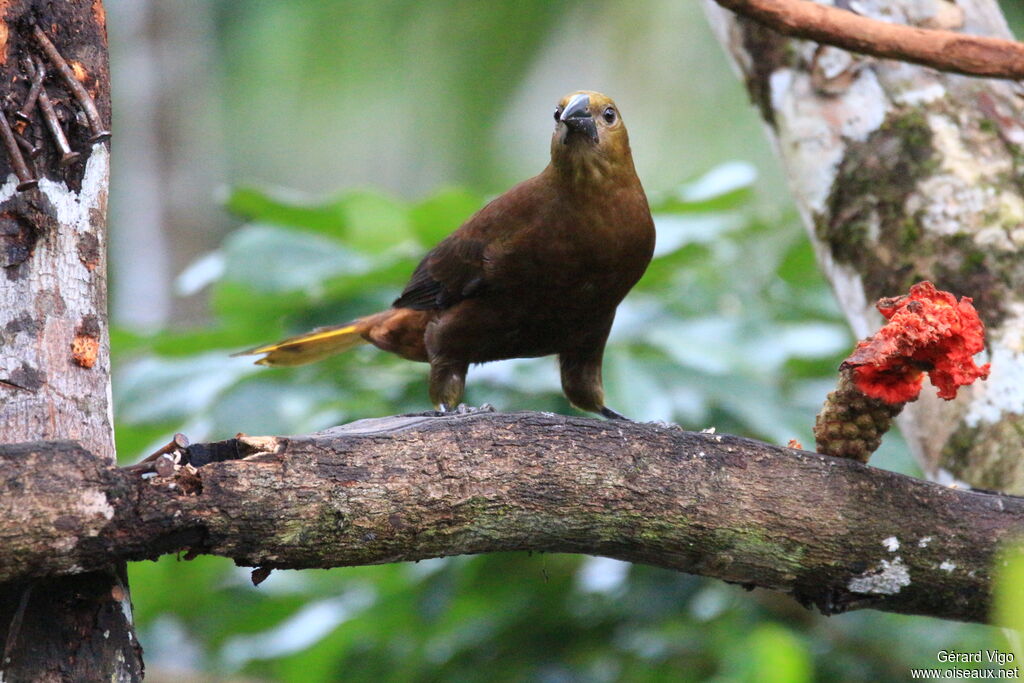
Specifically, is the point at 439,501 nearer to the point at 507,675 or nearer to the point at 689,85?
the point at 507,675

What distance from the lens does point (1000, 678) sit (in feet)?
8.10

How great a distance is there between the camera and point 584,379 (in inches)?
141

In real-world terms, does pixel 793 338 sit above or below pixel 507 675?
above

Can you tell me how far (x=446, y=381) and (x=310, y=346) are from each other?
59 centimetres

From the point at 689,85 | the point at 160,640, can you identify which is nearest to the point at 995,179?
the point at 160,640

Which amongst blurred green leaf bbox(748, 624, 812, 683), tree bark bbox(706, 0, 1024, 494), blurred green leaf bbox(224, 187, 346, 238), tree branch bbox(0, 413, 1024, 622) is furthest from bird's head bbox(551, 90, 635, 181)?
blurred green leaf bbox(748, 624, 812, 683)

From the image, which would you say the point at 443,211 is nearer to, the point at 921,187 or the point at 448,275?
the point at 448,275

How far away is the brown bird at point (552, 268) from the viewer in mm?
3244

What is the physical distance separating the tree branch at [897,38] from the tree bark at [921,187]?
23 centimetres

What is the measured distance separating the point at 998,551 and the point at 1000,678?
0.37 m

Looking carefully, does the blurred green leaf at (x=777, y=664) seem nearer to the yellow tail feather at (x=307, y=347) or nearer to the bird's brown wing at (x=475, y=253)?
the bird's brown wing at (x=475, y=253)

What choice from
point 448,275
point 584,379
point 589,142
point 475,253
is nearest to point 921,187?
point 589,142

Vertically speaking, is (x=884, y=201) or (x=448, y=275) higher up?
(x=884, y=201)

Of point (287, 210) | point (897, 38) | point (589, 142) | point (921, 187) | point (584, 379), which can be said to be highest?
point (897, 38)
